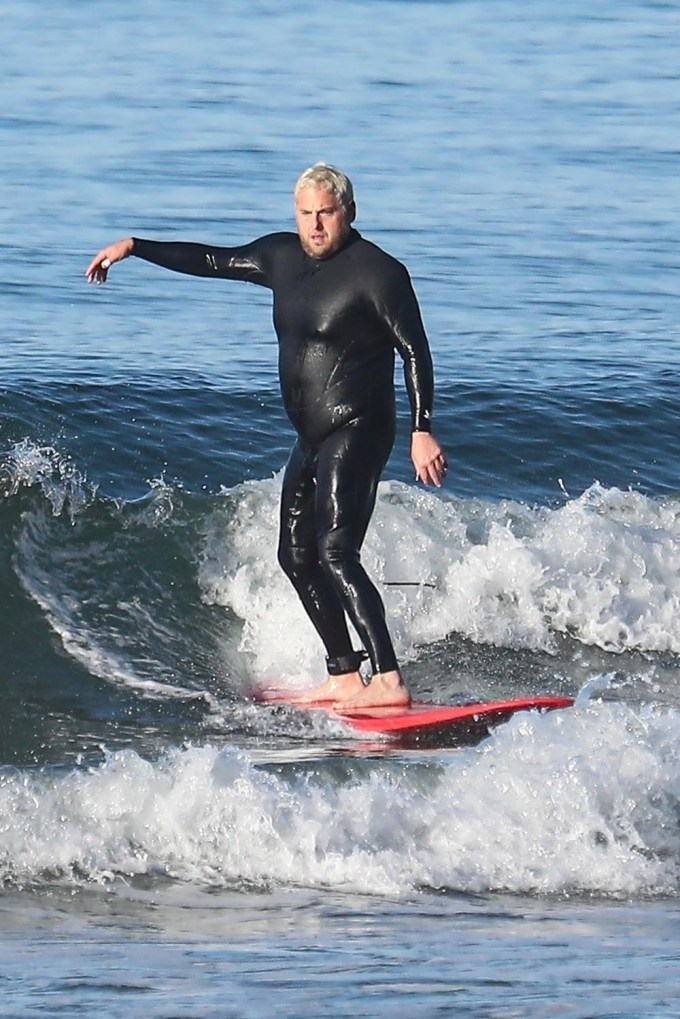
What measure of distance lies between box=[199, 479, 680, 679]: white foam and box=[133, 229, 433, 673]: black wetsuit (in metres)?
1.43

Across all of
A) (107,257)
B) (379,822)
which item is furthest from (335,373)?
(379,822)

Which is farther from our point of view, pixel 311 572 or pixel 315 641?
pixel 315 641

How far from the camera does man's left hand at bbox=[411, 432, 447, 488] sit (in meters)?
6.41

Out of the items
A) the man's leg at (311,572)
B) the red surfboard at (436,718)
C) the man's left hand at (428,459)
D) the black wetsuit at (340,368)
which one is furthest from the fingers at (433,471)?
the red surfboard at (436,718)

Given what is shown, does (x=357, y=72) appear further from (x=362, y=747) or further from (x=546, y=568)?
(x=362, y=747)

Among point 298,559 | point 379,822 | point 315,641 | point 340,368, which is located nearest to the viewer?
point 379,822

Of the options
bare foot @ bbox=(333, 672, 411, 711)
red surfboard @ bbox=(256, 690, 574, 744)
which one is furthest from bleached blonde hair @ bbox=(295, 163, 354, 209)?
red surfboard @ bbox=(256, 690, 574, 744)

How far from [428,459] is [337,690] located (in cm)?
131

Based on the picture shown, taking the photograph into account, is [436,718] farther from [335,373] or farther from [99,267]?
[99,267]

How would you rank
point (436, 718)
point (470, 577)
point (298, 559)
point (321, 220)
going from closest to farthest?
point (321, 220) → point (436, 718) → point (298, 559) → point (470, 577)

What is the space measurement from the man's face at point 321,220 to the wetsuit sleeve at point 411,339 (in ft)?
0.87

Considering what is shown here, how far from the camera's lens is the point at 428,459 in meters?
6.42

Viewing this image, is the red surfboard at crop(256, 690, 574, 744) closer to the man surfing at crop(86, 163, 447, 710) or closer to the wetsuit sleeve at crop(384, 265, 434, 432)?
the man surfing at crop(86, 163, 447, 710)

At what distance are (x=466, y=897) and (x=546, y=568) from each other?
138 inches
